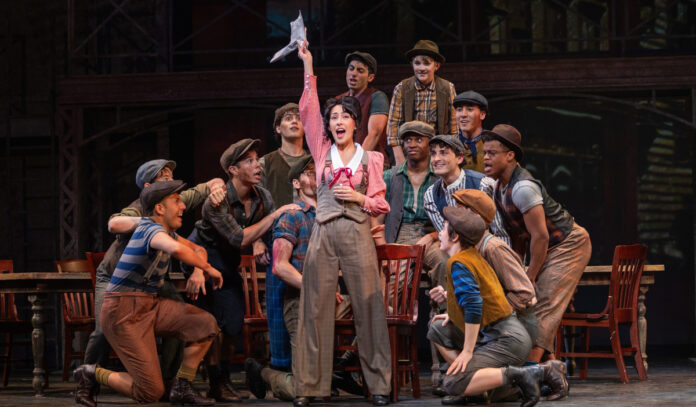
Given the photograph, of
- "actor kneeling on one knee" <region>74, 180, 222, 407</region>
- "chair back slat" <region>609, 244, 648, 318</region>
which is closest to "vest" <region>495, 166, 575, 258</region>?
"chair back slat" <region>609, 244, 648, 318</region>

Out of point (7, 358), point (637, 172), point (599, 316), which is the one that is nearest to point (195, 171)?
point (7, 358)

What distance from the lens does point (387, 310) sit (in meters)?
6.39

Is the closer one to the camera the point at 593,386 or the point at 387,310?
the point at 387,310

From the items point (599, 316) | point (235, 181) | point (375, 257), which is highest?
point (235, 181)

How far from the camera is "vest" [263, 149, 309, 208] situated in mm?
7473

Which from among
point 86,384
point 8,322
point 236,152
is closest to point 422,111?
point 236,152

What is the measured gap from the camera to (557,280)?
656cm

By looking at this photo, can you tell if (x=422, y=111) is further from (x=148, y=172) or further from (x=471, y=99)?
(x=148, y=172)

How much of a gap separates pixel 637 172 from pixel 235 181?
6186 millimetres

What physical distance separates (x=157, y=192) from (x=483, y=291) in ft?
6.50

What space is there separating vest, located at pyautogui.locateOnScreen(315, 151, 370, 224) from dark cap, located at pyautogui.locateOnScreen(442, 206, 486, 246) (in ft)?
1.85

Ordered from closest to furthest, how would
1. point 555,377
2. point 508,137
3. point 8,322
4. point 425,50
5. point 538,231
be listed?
point 555,377 → point 538,231 → point 508,137 → point 425,50 → point 8,322

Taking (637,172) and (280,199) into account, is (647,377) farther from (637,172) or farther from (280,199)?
(637,172)

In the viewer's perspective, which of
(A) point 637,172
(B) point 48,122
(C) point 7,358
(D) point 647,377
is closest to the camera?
(D) point 647,377
